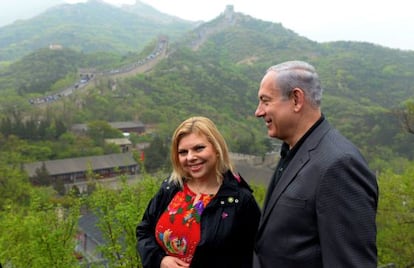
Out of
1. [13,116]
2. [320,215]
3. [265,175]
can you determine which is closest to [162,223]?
[320,215]

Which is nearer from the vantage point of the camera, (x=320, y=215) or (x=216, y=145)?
(x=320, y=215)

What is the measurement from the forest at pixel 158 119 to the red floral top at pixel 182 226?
356cm

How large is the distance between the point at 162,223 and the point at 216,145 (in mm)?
544

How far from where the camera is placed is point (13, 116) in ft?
147

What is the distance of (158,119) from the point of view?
5572 centimetres

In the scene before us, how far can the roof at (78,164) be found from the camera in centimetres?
3231

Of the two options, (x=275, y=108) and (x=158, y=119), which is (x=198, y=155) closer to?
(x=275, y=108)

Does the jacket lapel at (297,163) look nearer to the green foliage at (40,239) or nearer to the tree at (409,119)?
the green foliage at (40,239)

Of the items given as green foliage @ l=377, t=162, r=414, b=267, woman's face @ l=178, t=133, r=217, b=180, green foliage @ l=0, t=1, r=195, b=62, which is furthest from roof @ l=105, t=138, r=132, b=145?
green foliage @ l=0, t=1, r=195, b=62

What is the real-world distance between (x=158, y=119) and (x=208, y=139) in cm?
5345

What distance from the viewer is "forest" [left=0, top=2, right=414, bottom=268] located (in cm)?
712

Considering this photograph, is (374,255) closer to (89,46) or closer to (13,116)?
(13,116)

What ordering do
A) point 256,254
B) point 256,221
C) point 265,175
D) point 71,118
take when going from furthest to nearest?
1. point 71,118
2. point 265,175
3. point 256,221
4. point 256,254

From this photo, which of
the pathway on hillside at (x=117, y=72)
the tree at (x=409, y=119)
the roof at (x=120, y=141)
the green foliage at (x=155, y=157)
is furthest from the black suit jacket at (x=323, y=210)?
the pathway on hillside at (x=117, y=72)
